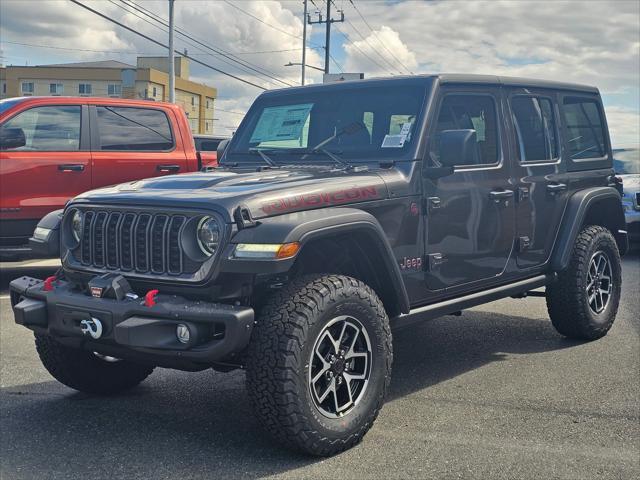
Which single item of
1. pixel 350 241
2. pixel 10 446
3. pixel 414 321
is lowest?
pixel 10 446

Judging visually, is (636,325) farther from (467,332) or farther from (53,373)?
(53,373)

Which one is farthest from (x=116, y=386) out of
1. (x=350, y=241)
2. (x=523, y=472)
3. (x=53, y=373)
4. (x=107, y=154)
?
(x=107, y=154)

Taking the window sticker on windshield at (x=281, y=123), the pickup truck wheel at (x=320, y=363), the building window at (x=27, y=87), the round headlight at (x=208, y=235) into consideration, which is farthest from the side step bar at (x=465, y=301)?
the building window at (x=27, y=87)

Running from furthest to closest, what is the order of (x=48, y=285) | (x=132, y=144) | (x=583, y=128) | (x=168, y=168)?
1. (x=168, y=168)
2. (x=132, y=144)
3. (x=583, y=128)
4. (x=48, y=285)

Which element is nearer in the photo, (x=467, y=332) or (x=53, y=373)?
(x=53, y=373)

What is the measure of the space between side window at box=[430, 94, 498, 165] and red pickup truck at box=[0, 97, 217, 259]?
4734 millimetres

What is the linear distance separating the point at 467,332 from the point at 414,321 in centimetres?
220

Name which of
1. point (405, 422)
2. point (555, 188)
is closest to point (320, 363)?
point (405, 422)

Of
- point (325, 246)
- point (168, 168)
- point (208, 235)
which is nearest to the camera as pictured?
point (208, 235)

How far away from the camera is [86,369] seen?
15.6ft

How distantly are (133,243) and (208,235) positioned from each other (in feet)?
1.43

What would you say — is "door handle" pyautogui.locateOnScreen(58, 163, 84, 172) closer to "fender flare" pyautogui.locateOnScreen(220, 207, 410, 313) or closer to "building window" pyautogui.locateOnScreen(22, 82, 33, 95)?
"fender flare" pyautogui.locateOnScreen(220, 207, 410, 313)

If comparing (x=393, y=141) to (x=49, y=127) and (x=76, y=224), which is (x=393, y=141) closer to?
(x=76, y=224)

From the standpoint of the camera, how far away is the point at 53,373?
15.5ft
